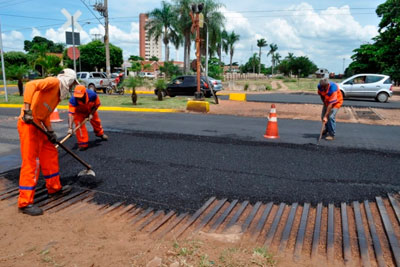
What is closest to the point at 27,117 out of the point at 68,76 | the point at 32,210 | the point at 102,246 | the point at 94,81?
the point at 68,76

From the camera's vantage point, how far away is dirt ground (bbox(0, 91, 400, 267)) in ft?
8.38

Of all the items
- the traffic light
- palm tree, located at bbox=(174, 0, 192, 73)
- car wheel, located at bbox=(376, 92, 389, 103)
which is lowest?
car wheel, located at bbox=(376, 92, 389, 103)

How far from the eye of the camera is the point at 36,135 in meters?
3.49

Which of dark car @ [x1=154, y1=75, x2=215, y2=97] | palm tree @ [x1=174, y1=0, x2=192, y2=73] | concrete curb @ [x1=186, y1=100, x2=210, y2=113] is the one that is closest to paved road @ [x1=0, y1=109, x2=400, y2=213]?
concrete curb @ [x1=186, y1=100, x2=210, y2=113]

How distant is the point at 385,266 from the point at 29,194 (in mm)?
3523

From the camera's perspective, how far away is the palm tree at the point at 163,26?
41281 millimetres

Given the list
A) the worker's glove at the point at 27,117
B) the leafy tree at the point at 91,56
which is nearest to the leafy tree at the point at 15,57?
the leafy tree at the point at 91,56

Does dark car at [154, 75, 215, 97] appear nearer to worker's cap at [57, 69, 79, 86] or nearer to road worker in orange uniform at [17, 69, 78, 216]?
worker's cap at [57, 69, 79, 86]

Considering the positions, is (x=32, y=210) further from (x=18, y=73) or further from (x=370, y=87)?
(x=18, y=73)

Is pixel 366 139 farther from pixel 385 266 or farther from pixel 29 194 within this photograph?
pixel 29 194

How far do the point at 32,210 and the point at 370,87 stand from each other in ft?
58.1

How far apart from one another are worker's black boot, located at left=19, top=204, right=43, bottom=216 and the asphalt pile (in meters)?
0.68

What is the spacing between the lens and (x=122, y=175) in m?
4.59

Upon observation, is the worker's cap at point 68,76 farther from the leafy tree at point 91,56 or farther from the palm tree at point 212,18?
the leafy tree at point 91,56
